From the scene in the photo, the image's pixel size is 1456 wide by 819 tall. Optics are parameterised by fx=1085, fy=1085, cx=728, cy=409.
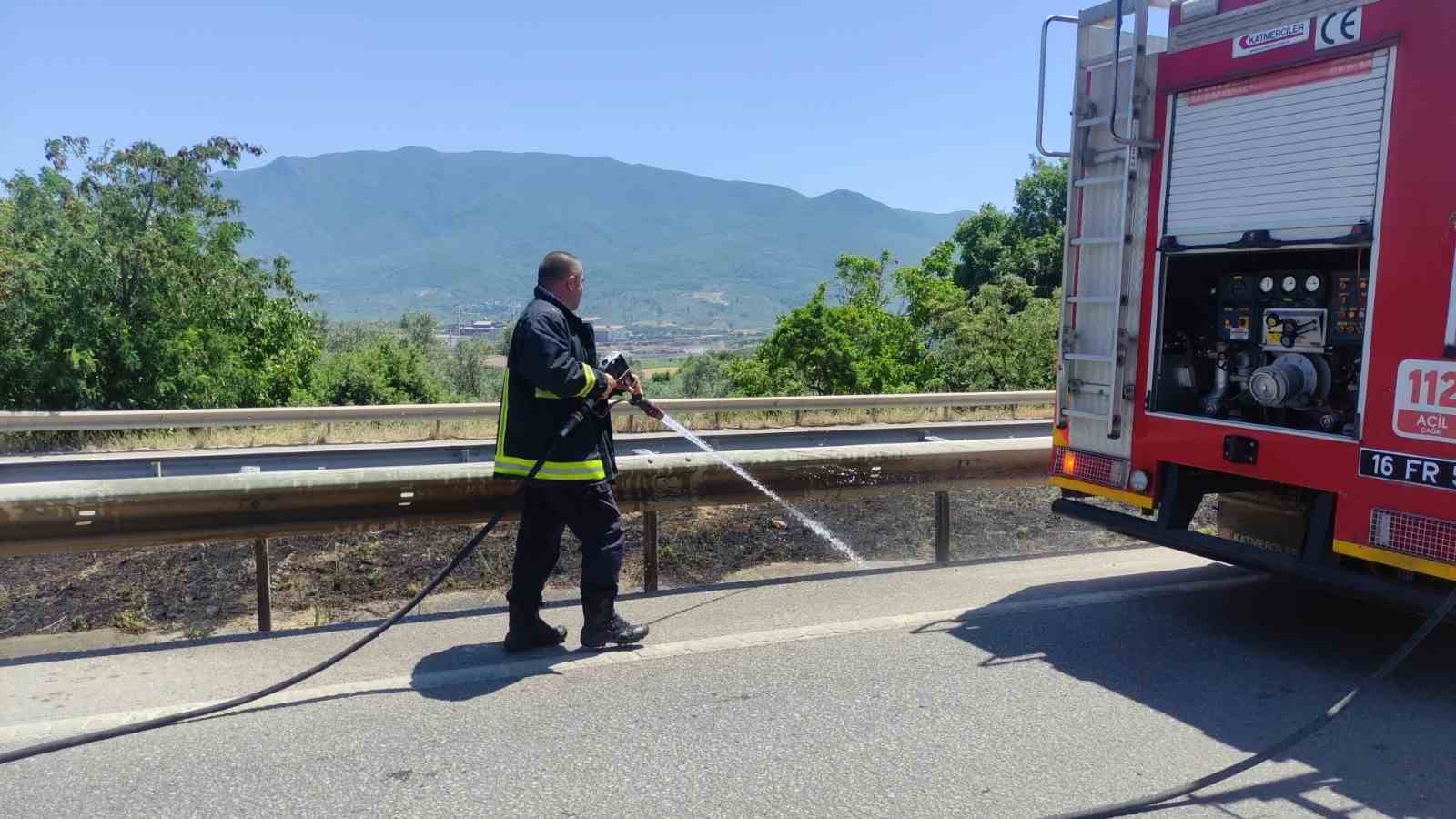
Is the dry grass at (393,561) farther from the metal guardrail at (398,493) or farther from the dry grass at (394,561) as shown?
the metal guardrail at (398,493)

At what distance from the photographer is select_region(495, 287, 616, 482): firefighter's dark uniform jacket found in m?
4.77

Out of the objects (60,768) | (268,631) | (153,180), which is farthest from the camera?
(153,180)

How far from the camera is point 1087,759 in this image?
12.8 ft

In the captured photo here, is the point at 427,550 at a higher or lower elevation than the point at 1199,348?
lower

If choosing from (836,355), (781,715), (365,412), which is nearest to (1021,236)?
(836,355)

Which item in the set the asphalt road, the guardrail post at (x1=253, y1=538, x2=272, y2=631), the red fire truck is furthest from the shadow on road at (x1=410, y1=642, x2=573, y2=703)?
the red fire truck

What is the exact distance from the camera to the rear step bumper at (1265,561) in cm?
452

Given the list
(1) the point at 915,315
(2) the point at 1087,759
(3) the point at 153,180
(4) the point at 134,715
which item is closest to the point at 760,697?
(2) the point at 1087,759

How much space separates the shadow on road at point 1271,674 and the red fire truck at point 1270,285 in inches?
17.9

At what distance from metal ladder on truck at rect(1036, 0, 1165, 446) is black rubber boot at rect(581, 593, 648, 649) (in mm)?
2839

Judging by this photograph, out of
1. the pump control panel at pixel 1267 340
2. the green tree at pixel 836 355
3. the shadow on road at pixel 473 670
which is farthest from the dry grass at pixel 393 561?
the green tree at pixel 836 355

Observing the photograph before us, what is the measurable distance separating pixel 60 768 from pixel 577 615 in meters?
2.51

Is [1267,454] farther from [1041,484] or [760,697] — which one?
[760,697]

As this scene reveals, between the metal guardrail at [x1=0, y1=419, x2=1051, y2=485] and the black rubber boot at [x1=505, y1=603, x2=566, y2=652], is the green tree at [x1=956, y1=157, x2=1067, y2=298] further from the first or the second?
the black rubber boot at [x1=505, y1=603, x2=566, y2=652]
